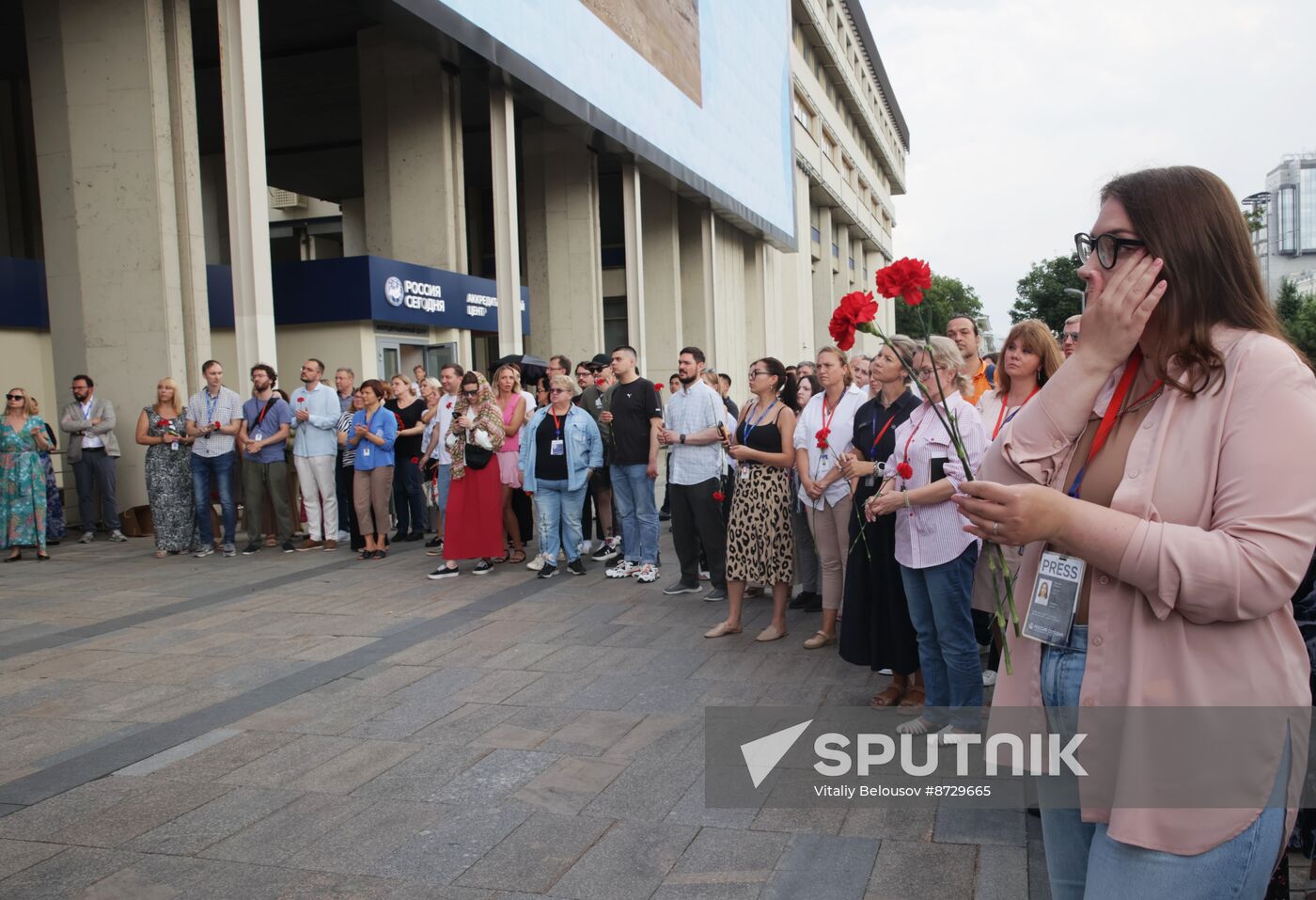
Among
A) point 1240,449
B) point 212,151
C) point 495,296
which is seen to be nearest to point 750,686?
point 1240,449

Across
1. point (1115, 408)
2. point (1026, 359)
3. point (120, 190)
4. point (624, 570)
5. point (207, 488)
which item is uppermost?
point (120, 190)

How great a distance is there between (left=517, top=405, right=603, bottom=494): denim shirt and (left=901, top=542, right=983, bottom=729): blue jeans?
16.4 feet

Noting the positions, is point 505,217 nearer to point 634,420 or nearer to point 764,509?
point 634,420

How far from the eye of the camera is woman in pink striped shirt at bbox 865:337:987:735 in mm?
4652

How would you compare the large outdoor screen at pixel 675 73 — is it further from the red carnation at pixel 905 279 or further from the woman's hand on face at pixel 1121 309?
the woman's hand on face at pixel 1121 309

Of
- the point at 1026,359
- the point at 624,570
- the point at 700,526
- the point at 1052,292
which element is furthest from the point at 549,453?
the point at 1052,292

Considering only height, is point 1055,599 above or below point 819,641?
above

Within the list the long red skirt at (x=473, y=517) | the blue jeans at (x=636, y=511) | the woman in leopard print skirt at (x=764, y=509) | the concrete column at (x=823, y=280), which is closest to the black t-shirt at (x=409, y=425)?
the long red skirt at (x=473, y=517)

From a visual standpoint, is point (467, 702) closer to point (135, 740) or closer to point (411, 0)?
point (135, 740)

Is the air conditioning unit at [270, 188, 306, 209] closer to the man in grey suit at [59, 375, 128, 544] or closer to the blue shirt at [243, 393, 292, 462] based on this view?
the man in grey suit at [59, 375, 128, 544]

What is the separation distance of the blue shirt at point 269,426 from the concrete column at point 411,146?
25.2 feet

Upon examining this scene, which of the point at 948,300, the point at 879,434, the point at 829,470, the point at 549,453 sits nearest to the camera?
the point at 879,434

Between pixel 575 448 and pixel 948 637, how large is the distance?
5254 millimetres

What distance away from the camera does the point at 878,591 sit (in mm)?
5285
